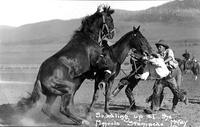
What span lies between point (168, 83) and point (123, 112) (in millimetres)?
501

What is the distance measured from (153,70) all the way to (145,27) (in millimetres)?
404

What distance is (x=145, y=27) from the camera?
391cm

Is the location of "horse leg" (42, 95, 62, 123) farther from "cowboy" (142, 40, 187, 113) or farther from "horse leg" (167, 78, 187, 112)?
"horse leg" (167, 78, 187, 112)

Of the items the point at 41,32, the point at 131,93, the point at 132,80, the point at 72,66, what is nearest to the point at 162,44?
the point at 132,80

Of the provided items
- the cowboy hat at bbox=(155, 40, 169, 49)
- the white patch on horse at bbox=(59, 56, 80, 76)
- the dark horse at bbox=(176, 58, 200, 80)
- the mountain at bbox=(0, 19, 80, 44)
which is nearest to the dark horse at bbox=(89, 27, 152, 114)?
the cowboy hat at bbox=(155, 40, 169, 49)

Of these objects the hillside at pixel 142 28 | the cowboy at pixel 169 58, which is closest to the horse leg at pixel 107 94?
the hillside at pixel 142 28

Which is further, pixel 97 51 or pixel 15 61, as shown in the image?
pixel 15 61

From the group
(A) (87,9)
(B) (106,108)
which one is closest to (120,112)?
(B) (106,108)

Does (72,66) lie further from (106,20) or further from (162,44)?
(162,44)

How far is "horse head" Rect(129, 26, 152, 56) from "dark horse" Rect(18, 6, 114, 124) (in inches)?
8.0

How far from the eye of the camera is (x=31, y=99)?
379 centimetres

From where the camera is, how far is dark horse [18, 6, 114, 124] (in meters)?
3.76

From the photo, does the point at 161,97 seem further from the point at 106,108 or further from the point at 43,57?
the point at 43,57

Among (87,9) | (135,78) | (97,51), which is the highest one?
(87,9)
